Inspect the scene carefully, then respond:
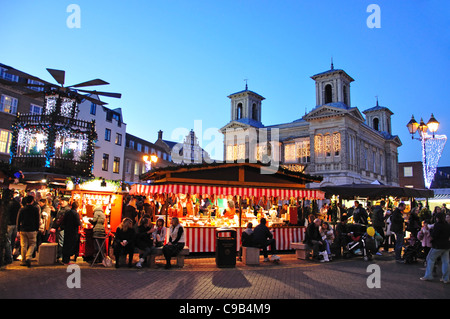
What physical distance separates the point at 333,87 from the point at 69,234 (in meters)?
37.7

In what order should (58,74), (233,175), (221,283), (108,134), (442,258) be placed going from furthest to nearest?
(108,134) < (58,74) < (233,175) < (442,258) < (221,283)

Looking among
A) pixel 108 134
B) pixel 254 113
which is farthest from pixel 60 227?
pixel 254 113

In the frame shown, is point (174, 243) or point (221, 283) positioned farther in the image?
point (174, 243)

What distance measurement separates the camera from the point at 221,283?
27.6ft

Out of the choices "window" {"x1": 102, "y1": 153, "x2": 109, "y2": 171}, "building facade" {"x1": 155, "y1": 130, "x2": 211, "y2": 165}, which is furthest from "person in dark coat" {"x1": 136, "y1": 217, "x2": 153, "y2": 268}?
"building facade" {"x1": 155, "y1": 130, "x2": 211, "y2": 165}

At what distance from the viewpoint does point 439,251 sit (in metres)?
8.89

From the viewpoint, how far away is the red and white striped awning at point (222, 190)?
1295 centimetres

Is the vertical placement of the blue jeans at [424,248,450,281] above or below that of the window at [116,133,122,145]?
below

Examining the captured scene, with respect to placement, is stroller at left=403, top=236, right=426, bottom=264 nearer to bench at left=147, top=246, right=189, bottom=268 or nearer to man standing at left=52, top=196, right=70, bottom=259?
bench at left=147, top=246, right=189, bottom=268

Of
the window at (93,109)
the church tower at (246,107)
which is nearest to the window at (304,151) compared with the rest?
the church tower at (246,107)

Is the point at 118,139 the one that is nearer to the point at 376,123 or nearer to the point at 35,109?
the point at 35,109

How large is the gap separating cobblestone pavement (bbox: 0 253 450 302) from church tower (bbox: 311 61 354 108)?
3277cm

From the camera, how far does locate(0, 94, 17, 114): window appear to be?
1125 inches
